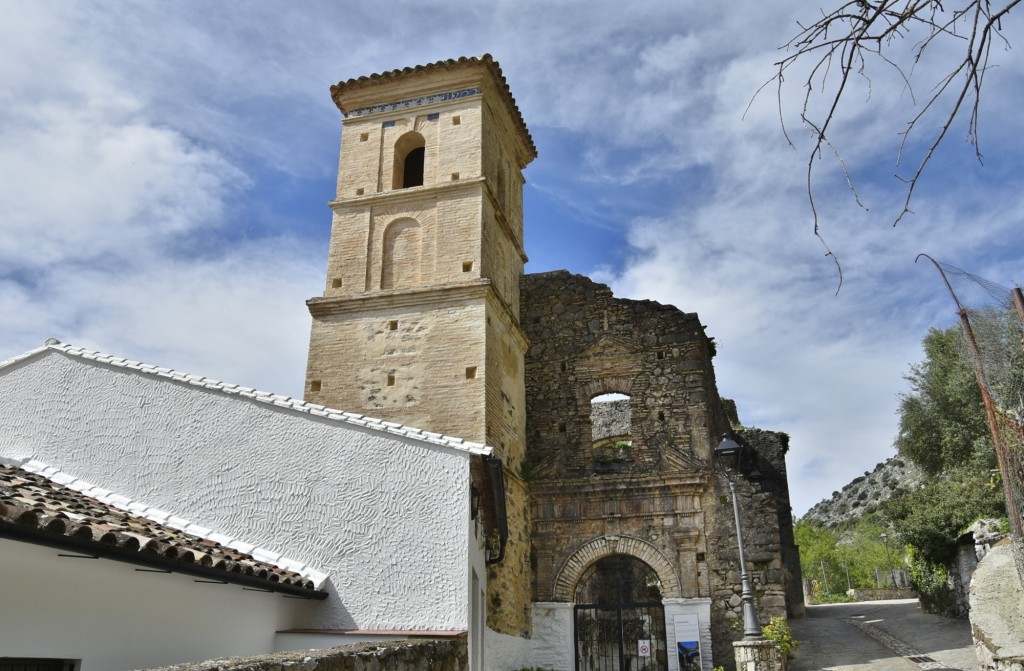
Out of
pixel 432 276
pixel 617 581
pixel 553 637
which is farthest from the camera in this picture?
pixel 617 581

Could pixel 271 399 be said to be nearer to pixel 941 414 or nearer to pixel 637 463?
pixel 637 463

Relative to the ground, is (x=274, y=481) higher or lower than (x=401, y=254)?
lower

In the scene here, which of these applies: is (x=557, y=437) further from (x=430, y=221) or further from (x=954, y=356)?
(x=954, y=356)

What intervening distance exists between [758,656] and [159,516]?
803 centimetres

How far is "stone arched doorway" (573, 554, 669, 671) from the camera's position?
14492mm

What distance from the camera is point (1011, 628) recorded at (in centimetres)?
872

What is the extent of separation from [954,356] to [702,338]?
35.4 feet

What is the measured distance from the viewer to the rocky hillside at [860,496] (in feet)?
209

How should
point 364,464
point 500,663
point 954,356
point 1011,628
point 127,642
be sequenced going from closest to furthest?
point 127,642 < point 1011,628 < point 364,464 < point 500,663 < point 954,356

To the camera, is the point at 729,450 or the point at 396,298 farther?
the point at 396,298

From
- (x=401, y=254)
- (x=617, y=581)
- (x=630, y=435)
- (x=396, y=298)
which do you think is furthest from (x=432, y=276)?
(x=617, y=581)

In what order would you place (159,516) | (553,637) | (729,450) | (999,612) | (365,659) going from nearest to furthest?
(365,659), (999,612), (159,516), (729,450), (553,637)

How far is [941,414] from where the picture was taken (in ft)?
75.0

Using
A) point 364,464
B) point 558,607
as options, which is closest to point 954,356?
point 558,607
